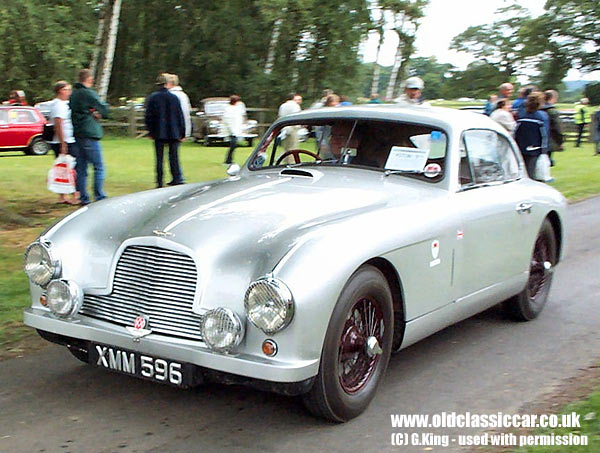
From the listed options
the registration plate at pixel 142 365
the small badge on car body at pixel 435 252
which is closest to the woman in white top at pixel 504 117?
the small badge on car body at pixel 435 252

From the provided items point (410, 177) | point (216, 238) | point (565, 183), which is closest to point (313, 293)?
point (216, 238)

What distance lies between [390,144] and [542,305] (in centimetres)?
201

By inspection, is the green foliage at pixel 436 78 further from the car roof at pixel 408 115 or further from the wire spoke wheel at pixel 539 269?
the car roof at pixel 408 115

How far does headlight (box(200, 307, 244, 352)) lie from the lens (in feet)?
11.9

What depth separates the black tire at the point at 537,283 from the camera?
6.02 m

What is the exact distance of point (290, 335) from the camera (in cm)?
360

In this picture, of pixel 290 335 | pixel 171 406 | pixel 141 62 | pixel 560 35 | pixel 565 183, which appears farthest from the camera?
pixel 560 35

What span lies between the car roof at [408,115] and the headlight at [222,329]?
2412 millimetres

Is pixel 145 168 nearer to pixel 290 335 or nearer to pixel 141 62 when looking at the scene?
pixel 290 335

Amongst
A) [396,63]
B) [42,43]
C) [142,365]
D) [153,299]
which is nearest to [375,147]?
[153,299]

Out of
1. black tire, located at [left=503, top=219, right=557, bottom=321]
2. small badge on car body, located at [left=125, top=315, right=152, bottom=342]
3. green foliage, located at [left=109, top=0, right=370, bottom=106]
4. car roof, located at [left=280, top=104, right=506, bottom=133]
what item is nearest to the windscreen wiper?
car roof, located at [left=280, top=104, right=506, bottom=133]

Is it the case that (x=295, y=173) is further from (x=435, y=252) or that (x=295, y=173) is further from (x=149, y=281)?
(x=149, y=281)

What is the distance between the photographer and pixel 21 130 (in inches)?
842

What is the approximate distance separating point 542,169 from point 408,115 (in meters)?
6.31
